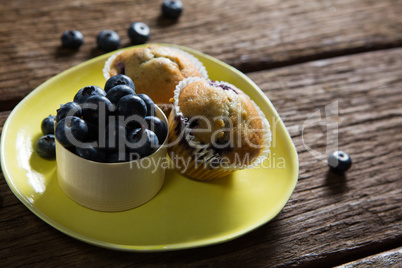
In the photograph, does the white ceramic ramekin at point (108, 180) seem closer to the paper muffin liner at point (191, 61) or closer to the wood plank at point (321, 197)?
the wood plank at point (321, 197)

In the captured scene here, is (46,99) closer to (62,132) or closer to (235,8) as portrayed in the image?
(62,132)

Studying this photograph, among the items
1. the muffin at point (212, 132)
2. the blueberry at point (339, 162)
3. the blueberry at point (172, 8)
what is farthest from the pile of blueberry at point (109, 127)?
the blueberry at point (172, 8)

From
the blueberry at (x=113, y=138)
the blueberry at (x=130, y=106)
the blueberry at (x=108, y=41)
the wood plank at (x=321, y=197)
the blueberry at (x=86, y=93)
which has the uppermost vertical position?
the blueberry at (x=86, y=93)

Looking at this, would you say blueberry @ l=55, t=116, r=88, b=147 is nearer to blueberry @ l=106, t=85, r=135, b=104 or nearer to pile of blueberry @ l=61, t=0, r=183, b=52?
blueberry @ l=106, t=85, r=135, b=104

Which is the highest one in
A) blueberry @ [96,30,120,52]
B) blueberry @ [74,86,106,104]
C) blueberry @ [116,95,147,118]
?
blueberry @ [74,86,106,104]

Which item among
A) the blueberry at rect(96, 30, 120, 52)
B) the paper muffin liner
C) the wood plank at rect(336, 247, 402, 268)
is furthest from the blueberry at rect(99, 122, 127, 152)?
the blueberry at rect(96, 30, 120, 52)

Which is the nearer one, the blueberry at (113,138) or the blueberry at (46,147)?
the blueberry at (113,138)
